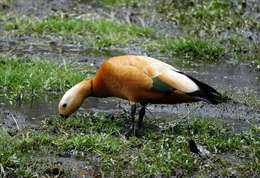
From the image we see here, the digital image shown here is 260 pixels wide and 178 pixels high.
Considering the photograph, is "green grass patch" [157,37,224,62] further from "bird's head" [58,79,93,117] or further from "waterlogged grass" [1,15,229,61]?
"bird's head" [58,79,93,117]

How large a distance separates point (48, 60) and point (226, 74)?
9.29 ft

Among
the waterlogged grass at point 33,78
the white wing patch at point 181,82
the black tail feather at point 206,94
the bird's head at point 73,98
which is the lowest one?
the waterlogged grass at point 33,78

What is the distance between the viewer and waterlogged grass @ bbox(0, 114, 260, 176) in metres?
4.43

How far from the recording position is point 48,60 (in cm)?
788

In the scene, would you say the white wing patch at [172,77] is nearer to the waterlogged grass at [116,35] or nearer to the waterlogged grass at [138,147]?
the waterlogged grass at [138,147]

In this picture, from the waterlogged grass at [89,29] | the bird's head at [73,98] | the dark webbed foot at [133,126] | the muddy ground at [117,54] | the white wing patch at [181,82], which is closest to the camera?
the white wing patch at [181,82]

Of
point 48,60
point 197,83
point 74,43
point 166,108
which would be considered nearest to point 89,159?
point 197,83

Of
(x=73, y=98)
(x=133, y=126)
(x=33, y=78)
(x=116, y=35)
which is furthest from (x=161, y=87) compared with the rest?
(x=116, y=35)

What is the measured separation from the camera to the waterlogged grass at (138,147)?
14.5 ft

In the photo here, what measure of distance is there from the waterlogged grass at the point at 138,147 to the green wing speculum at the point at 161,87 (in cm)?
48

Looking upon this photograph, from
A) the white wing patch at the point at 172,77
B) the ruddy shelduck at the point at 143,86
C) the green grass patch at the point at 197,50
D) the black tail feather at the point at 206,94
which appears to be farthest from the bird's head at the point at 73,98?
the green grass patch at the point at 197,50

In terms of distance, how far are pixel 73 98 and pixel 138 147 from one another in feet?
3.38

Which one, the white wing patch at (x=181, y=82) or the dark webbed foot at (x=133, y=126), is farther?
the dark webbed foot at (x=133, y=126)

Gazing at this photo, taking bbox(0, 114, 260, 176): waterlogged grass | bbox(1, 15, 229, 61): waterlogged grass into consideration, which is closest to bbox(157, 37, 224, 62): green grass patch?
bbox(1, 15, 229, 61): waterlogged grass
